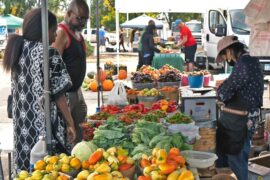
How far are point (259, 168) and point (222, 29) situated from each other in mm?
9715

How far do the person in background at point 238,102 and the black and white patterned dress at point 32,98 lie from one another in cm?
167

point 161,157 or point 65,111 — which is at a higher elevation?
point 65,111

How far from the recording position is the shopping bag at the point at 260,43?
12.0 feet

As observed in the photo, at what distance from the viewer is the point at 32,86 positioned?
3.40m

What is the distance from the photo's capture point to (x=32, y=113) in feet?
11.3

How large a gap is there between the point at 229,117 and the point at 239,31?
31.3 ft

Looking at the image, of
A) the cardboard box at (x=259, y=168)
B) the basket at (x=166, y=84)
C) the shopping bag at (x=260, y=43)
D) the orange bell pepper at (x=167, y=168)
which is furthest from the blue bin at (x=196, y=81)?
the orange bell pepper at (x=167, y=168)

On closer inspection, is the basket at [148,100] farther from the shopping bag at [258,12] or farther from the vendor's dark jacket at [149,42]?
the vendor's dark jacket at [149,42]

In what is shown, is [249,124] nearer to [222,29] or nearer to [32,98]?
[32,98]

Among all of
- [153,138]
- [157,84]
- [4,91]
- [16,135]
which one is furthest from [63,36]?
[4,91]

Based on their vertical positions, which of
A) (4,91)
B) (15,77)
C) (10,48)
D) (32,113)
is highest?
(10,48)

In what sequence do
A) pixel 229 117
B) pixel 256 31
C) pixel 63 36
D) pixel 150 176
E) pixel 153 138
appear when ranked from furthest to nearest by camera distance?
1. pixel 229 117
2. pixel 63 36
3. pixel 256 31
4. pixel 153 138
5. pixel 150 176

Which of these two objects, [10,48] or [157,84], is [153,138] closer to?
[10,48]

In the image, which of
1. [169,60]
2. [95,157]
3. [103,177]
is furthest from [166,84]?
[169,60]
